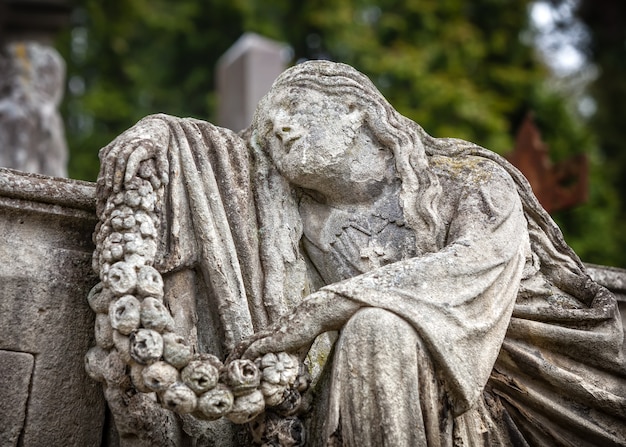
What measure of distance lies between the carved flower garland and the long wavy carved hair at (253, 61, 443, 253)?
0.77 m

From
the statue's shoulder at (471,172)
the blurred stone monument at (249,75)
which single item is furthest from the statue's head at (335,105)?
the blurred stone monument at (249,75)

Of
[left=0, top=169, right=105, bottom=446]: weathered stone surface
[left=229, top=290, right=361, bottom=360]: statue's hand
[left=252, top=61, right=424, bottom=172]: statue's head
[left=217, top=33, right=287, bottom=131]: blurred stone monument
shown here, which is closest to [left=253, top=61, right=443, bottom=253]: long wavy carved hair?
[left=252, top=61, right=424, bottom=172]: statue's head

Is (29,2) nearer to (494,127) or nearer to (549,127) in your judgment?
(494,127)

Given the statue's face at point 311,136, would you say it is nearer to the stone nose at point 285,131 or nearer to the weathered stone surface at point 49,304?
the stone nose at point 285,131

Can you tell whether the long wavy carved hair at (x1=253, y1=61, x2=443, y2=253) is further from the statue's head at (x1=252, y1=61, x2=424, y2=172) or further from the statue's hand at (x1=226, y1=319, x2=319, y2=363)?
Result: the statue's hand at (x1=226, y1=319, x2=319, y2=363)

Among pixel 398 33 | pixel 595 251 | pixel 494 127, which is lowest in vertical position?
pixel 595 251

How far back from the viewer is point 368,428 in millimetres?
3180

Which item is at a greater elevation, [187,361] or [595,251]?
[595,251]

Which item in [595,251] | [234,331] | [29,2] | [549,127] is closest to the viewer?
[234,331]

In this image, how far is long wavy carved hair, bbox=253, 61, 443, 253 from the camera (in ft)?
12.7

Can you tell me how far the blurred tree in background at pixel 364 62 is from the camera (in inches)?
501

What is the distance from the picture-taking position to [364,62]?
12781 millimetres

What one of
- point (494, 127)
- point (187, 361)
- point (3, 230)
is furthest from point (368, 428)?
point (494, 127)

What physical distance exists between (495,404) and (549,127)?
400 inches
